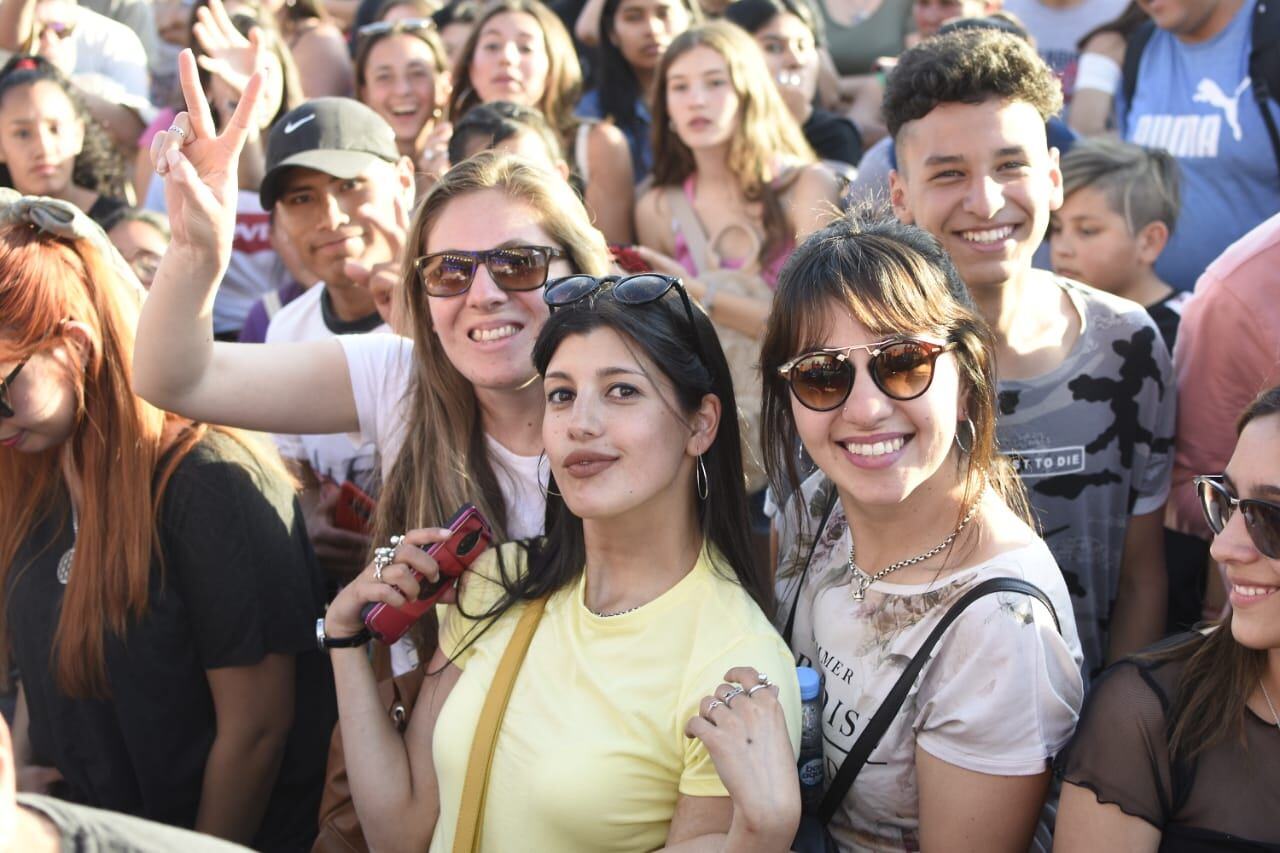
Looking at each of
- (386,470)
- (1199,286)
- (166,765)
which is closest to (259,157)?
(386,470)

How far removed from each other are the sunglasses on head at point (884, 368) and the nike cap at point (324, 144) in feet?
7.38

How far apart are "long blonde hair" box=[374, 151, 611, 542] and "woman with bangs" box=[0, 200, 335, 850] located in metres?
0.33

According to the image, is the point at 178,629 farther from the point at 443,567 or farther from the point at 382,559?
the point at 443,567

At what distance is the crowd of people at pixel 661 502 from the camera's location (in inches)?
79.6

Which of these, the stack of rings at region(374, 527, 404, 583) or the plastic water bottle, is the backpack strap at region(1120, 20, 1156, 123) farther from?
the stack of rings at region(374, 527, 404, 583)

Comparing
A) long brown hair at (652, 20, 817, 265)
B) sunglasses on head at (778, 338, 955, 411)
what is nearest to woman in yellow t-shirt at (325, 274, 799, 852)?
sunglasses on head at (778, 338, 955, 411)

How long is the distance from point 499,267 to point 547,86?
2852mm

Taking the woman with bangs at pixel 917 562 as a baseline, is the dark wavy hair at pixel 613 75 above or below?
above

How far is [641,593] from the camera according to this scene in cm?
230

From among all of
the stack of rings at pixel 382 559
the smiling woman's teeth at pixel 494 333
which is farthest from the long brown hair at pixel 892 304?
the stack of rings at pixel 382 559

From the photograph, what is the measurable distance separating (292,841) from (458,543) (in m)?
1.18

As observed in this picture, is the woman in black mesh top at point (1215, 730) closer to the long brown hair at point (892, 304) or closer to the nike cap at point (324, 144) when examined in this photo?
A: the long brown hair at point (892, 304)

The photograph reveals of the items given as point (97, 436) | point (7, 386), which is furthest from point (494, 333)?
point (7, 386)

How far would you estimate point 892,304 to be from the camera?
2168 mm
